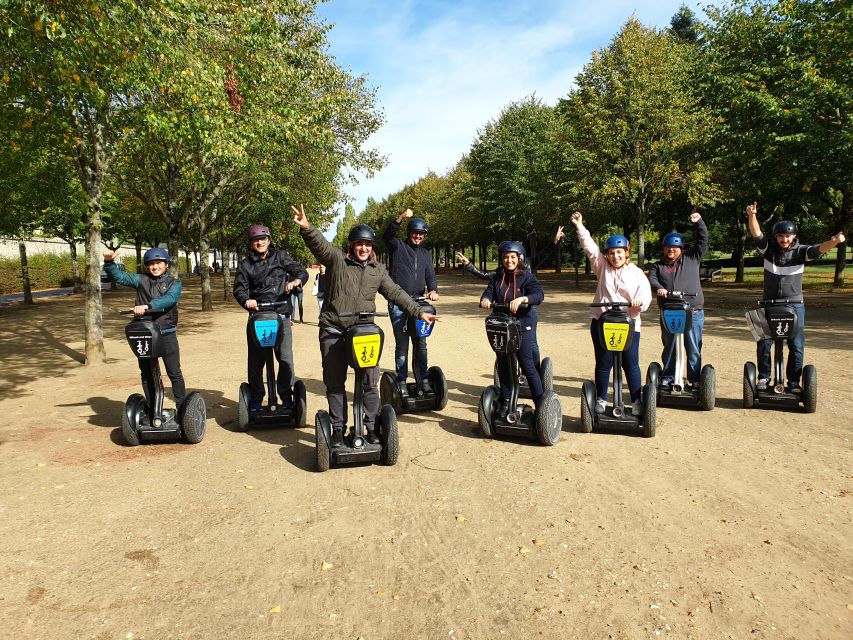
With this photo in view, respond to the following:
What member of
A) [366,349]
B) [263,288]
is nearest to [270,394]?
[263,288]

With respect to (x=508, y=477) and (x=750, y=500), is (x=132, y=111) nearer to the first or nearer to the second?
(x=508, y=477)

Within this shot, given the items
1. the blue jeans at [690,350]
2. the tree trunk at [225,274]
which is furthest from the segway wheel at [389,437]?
the tree trunk at [225,274]

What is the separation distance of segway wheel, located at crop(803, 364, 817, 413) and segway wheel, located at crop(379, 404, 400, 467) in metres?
5.01

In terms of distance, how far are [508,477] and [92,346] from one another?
9576 mm

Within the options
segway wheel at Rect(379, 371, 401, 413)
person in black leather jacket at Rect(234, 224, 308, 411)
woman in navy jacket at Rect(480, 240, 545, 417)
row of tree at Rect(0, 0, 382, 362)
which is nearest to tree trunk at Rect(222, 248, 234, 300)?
row of tree at Rect(0, 0, 382, 362)

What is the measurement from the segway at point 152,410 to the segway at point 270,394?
526 millimetres

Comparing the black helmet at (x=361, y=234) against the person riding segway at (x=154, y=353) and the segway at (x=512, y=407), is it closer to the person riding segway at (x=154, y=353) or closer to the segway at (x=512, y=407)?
the segway at (x=512, y=407)

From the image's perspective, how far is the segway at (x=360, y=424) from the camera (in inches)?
202

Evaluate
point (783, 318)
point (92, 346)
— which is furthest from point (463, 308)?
point (783, 318)

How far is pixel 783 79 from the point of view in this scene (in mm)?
16812

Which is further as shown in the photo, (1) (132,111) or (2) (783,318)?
(1) (132,111)

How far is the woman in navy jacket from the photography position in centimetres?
611

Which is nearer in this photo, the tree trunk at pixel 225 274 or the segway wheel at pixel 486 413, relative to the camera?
the segway wheel at pixel 486 413

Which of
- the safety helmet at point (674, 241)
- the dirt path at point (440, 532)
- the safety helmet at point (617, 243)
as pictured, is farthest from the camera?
the safety helmet at point (674, 241)
